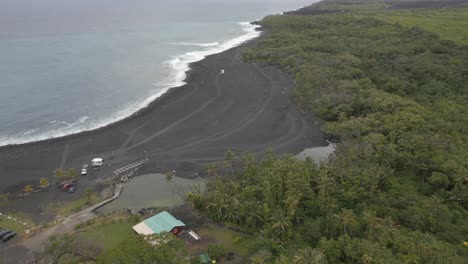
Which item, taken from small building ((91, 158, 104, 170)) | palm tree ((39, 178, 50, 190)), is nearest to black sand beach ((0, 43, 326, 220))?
small building ((91, 158, 104, 170))

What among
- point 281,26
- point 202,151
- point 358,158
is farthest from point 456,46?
point 202,151

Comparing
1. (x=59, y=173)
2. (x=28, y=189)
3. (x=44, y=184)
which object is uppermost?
(x=59, y=173)

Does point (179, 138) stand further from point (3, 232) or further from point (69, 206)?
point (3, 232)

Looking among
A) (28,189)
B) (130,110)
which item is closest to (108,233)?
(28,189)

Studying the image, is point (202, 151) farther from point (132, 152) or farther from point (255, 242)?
point (255, 242)

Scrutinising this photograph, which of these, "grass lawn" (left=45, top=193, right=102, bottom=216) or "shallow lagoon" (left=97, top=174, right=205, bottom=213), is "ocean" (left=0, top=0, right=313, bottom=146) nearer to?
"grass lawn" (left=45, top=193, right=102, bottom=216)

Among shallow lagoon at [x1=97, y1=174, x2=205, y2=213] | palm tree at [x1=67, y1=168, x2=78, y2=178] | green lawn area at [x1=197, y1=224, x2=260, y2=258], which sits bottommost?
green lawn area at [x1=197, y1=224, x2=260, y2=258]
